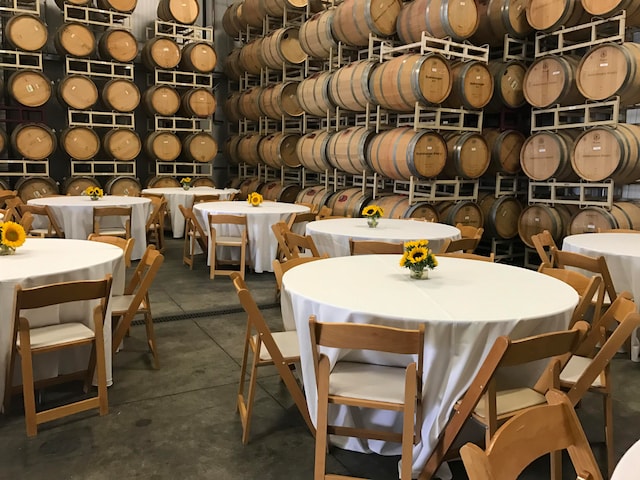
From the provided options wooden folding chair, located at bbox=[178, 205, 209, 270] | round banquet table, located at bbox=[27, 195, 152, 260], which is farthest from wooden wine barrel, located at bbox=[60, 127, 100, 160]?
wooden folding chair, located at bbox=[178, 205, 209, 270]

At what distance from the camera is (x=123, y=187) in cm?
966

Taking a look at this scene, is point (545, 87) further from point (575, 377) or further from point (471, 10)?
point (575, 377)

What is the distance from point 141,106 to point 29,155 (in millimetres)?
2416

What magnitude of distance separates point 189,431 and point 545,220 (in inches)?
198

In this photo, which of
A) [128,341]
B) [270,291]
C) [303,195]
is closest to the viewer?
[128,341]

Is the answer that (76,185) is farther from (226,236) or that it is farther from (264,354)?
(264,354)

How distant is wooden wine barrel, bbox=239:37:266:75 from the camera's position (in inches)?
398

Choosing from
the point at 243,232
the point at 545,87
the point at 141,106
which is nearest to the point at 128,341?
the point at 243,232

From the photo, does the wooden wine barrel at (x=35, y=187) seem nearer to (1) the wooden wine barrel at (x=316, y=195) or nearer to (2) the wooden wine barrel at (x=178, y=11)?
(2) the wooden wine barrel at (x=178, y=11)

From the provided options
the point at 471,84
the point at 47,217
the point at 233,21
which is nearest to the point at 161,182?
the point at 233,21

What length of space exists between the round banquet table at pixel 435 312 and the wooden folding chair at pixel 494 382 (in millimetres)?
58

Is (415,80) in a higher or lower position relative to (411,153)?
higher

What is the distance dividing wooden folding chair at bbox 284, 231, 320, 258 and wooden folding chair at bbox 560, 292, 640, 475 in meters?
1.82

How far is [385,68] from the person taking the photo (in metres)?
6.50
